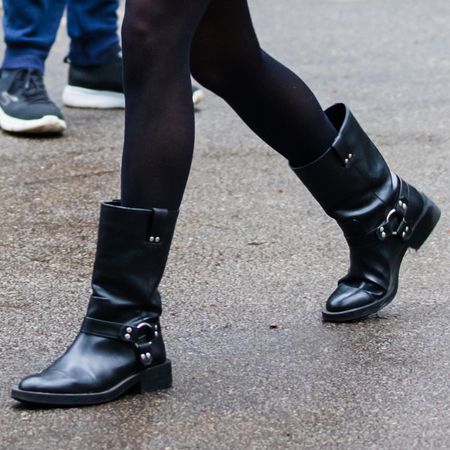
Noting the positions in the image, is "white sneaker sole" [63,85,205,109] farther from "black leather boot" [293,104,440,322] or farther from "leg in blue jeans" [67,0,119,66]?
"black leather boot" [293,104,440,322]

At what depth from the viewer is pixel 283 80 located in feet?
8.71

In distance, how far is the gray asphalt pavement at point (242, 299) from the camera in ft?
7.50

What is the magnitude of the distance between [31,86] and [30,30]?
0.71ft

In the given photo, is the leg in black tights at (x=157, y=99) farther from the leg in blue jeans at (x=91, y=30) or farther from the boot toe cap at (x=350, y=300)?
the leg in blue jeans at (x=91, y=30)

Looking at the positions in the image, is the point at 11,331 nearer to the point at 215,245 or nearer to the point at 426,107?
the point at 215,245

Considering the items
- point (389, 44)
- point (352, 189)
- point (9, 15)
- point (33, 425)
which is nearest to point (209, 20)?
point (352, 189)

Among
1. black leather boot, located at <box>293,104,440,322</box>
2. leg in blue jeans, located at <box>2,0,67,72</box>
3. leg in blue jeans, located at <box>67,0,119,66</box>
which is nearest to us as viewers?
black leather boot, located at <box>293,104,440,322</box>

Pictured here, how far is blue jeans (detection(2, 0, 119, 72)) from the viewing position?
183 inches

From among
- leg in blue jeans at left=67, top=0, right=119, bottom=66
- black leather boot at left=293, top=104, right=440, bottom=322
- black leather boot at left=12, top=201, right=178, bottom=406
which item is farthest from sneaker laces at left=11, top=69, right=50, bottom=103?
black leather boot at left=12, top=201, right=178, bottom=406

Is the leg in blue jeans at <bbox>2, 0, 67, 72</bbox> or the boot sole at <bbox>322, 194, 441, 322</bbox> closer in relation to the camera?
the boot sole at <bbox>322, 194, 441, 322</bbox>

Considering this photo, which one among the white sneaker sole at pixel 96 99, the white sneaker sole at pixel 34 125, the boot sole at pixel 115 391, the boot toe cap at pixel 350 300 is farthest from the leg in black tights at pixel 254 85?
the white sneaker sole at pixel 96 99

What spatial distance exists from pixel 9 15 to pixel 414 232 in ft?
7.79

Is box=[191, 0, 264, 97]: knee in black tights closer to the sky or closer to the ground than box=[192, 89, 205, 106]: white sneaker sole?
closer to the sky

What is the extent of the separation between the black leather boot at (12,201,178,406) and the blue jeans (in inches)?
95.1
